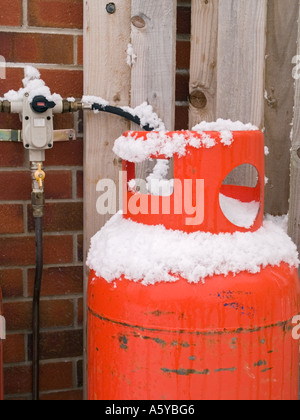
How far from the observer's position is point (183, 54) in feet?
4.97

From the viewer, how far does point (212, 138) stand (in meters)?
1.06

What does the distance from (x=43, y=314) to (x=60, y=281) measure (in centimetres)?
11

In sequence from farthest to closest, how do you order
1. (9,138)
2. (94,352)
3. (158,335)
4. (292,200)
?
(292,200)
(9,138)
(94,352)
(158,335)

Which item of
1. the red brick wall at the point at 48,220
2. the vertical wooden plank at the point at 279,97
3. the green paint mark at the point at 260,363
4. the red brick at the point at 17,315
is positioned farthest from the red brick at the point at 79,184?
the green paint mark at the point at 260,363

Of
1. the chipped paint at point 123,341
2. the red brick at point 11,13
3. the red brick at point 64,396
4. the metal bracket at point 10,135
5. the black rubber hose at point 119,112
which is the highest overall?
the red brick at point 11,13

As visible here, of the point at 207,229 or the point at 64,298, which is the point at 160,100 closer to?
the point at 207,229

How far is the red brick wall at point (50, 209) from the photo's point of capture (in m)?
1.39

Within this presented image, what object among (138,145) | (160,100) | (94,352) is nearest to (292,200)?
(160,100)

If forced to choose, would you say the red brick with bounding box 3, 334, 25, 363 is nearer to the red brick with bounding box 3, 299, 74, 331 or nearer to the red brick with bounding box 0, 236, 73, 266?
the red brick with bounding box 3, 299, 74, 331

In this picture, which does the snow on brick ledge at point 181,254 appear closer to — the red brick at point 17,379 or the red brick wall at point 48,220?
the red brick wall at point 48,220

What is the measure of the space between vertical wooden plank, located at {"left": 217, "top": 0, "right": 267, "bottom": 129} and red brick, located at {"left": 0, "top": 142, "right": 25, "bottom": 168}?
0.56m

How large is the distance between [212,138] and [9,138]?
59 cm

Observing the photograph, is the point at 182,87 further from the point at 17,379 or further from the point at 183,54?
the point at 17,379

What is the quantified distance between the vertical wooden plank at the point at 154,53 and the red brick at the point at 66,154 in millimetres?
198
